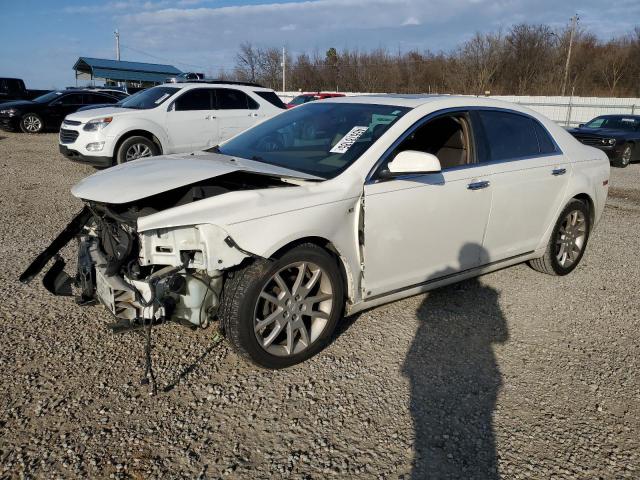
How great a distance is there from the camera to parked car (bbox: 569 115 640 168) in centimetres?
1488

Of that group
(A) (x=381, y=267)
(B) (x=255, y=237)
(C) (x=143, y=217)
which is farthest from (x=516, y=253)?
(C) (x=143, y=217)

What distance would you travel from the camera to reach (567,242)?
5.30 metres

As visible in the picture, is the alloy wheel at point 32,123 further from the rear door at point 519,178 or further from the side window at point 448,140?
the rear door at point 519,178

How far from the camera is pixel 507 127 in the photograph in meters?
4.58

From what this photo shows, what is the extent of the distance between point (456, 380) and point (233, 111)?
8.99 m

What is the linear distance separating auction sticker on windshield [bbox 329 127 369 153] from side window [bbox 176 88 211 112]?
294 inches

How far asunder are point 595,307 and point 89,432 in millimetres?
4078

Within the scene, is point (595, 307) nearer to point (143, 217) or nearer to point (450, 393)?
point (450, 393)

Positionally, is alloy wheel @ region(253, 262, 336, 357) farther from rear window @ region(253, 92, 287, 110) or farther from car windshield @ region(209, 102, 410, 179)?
rear window @ region(253, 92, 287, 110)

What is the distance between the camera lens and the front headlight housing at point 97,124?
9.86m

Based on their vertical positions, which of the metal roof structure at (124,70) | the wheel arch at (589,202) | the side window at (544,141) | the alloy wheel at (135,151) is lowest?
the wheel arch at (589,202)

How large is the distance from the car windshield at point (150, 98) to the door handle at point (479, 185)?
25.9ft

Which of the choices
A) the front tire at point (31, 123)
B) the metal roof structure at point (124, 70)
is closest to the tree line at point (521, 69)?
the metal roof structure at point (124, 70)

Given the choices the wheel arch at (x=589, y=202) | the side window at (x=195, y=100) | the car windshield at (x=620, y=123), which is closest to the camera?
the wheel arch at (x=589, y=202)
